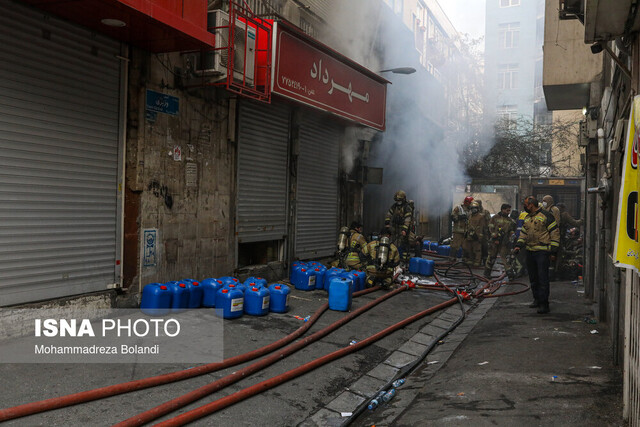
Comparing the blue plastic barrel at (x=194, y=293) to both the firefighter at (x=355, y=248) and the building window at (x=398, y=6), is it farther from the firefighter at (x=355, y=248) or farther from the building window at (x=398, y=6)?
the building window at (x=398, y=6)

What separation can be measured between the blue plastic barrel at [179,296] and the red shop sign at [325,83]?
13.1 ft

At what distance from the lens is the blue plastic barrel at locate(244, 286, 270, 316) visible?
720 cm

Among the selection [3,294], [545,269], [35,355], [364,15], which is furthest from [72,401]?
[364,15]

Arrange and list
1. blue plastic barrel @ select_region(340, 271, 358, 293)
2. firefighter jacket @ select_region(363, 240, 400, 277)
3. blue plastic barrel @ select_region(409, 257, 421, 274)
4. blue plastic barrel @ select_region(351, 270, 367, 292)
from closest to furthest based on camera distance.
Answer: blue plastic barrel @ select_region(340, 271, 358, 293) → blue plastic barrel @ select_region(351, 270, 367, 292) → firefighter jacket @ select_region(363, 240, 400, 277) → blue plastic barrel @ select_region(409, 257, 421, 274)

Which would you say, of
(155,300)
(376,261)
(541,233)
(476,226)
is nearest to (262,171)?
(376,261)

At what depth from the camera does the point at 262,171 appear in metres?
10.2

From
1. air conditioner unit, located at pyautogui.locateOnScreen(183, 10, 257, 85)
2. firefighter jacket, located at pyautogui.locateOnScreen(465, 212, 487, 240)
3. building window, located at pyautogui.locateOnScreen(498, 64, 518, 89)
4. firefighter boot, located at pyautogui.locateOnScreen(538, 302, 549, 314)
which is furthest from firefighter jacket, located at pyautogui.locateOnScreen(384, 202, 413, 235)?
building window, located at pyautogui.locateOnScreen(498, 64, 518, 89)

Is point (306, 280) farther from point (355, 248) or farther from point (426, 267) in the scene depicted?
point (426, 267)

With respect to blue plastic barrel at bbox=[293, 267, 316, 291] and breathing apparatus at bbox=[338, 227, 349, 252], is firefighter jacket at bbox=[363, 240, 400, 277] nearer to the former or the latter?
breathing apparatus at bbox=[338, 227, 349, 252]

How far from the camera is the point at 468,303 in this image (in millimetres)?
9992

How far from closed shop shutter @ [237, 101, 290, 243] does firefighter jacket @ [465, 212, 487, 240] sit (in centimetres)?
623

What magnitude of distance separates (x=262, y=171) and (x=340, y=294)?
3.53m

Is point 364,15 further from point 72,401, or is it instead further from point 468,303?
point 72,401

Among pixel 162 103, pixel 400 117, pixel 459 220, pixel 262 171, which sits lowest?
pixel 459 220
